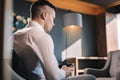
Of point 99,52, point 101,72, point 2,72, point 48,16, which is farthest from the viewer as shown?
point 99,52

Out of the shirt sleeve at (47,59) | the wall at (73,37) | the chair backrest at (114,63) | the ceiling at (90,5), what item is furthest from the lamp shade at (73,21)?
the shirt sleeve at (47,59)

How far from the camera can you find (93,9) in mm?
4480

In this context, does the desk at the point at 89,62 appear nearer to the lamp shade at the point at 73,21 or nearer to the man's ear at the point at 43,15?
the lamp shade at the point at 73,21

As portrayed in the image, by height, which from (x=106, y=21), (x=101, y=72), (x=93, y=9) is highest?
(x=93, y=9)

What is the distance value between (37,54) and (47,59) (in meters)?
0.11

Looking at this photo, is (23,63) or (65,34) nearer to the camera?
(23,63)

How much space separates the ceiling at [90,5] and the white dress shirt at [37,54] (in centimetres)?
233

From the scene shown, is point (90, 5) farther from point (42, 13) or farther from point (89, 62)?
point (42, 13)

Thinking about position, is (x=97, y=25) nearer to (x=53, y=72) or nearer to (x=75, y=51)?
(x=75, y=51)

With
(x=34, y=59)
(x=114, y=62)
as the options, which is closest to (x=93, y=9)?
(x=114, y=62)

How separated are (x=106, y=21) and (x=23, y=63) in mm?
3063

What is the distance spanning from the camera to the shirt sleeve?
5.10ft

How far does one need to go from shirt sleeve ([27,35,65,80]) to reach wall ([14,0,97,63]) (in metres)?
1.95

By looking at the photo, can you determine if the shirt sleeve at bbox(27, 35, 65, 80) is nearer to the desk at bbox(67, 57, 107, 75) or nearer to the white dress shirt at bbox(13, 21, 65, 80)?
the white dress shirt at bbox(13, 21, 65, 80)
